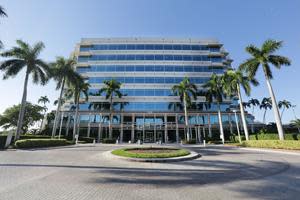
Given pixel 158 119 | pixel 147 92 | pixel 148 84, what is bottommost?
pixel 158 119

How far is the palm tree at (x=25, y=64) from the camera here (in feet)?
79.5

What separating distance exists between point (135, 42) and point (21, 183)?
5005 centimetres

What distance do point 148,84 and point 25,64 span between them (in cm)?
2777

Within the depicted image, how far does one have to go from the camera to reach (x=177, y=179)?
23.0ft

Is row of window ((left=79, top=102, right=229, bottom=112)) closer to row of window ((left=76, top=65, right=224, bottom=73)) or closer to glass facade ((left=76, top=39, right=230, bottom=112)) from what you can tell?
glass facade ((left=76, top=39, right=230, bottom=112))

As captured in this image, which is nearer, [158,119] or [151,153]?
[151,153]

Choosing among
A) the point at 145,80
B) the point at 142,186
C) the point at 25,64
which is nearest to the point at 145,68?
the point at 145,80

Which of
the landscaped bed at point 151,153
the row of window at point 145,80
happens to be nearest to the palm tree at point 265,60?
the landscaped bed at point 151,153

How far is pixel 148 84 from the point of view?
45.8 metres

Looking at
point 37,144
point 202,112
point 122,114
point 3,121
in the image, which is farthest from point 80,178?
point 3,121

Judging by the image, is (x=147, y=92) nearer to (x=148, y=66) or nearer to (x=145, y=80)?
(x=145, y=80)

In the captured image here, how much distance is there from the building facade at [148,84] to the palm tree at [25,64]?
722 inches

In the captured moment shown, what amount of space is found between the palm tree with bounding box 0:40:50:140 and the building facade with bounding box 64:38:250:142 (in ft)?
60.2

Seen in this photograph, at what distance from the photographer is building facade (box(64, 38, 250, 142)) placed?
43219 millimetres
